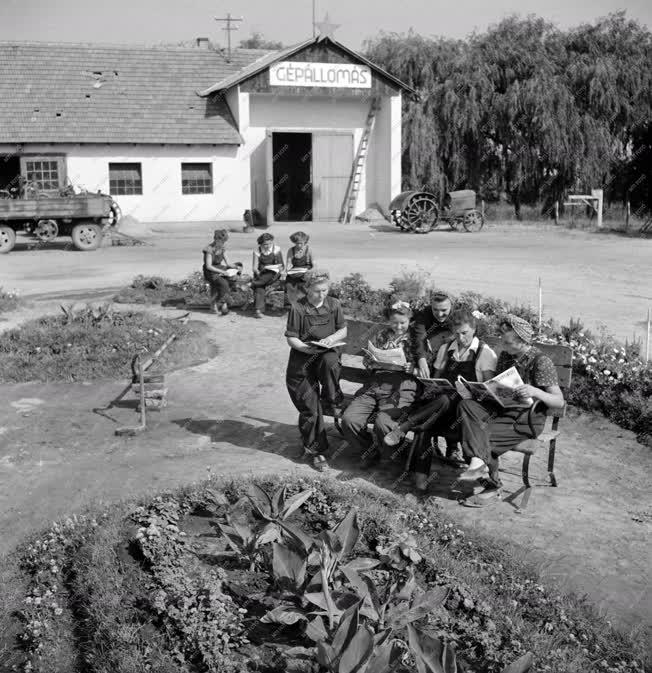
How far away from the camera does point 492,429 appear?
22.9 feet

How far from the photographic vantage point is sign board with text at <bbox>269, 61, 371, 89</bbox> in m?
28.5

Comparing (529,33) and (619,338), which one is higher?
(529,33)

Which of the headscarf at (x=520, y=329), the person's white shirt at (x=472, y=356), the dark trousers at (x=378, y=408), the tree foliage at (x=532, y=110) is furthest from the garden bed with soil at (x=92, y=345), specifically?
the tree foliage at (x=532, y=110)

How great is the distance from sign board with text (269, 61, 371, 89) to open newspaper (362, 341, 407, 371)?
22.1 m

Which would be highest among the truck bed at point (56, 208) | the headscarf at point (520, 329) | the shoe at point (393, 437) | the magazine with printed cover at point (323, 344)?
the truck bed at point (56, 208)

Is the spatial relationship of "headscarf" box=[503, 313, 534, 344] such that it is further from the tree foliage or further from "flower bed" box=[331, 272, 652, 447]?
the tree foliage

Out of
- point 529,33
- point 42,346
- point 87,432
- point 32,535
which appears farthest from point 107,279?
point 529,33

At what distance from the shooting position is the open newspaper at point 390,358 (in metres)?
7.77

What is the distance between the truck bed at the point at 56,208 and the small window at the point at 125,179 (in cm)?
553

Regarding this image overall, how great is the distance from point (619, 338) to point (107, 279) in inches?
387

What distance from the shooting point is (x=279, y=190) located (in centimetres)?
3353

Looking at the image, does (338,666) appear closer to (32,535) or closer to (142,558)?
(142,558)

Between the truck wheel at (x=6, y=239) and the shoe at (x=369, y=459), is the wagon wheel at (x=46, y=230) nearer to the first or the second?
the truck wheel at (x=6, y=239)

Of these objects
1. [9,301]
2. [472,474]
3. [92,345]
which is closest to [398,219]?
[9,301]
